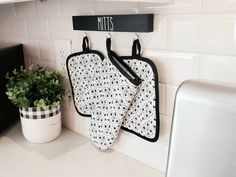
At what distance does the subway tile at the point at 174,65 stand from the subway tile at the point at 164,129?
0.11 meters

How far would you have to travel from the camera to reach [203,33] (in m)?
0.62

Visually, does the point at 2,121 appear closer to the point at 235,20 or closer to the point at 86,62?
the point at 86,62

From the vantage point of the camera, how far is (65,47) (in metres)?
1.01

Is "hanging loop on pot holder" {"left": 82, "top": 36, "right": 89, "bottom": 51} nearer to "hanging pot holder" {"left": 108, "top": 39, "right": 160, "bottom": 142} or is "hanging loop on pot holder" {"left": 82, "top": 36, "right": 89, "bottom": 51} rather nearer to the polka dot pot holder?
the polka dot pot holder

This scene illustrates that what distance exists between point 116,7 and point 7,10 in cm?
74

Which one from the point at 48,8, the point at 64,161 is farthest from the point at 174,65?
the point at 48,8

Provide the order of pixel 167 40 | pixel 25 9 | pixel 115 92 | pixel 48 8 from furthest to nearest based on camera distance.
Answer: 1. pixel 25 9
2. pixel 48 8
3. pixel 115 92
4. pixel 167 40

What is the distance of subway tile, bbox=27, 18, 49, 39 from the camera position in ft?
3.56

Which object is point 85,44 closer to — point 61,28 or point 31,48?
point 61,28

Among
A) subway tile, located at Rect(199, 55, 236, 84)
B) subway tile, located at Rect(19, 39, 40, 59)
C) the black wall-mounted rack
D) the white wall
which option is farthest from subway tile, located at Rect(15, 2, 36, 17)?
subway tile, located at Rect(199, 55, 236, 84)

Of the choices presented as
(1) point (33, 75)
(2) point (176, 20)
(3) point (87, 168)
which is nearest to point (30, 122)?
(1) point (33, 75)

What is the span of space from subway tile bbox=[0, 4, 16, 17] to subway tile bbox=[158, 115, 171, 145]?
913 mm

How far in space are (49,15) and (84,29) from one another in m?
0.26

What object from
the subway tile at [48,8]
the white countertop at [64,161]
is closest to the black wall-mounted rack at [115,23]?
the subway tile at [48,8]
